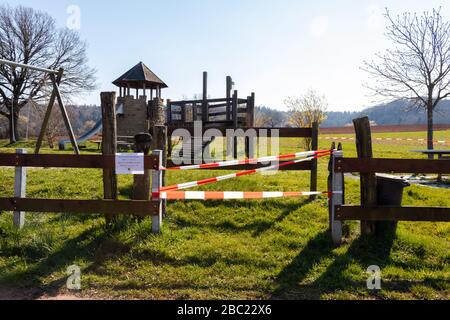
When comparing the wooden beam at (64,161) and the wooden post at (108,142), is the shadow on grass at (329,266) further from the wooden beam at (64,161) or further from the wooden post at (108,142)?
the wooden post at (108,142)

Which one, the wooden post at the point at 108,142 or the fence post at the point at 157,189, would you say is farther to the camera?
the wooden post at the point at 108,142

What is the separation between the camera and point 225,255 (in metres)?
4.42

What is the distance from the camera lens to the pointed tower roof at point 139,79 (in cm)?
2334

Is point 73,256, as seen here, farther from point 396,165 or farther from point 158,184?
point 396,165

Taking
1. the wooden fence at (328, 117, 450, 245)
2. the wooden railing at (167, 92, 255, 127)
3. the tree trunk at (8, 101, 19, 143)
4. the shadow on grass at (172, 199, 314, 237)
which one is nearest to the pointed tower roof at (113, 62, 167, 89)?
the wooden railing at (167, 92, 255, 127)

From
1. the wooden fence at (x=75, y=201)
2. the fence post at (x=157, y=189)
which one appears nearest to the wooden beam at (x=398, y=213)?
the fence post at (x=157, y=189)

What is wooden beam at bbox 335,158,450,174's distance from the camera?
4.47m

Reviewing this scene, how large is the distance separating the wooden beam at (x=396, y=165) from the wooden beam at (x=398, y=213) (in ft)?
1.55

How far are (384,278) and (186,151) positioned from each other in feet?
35.7

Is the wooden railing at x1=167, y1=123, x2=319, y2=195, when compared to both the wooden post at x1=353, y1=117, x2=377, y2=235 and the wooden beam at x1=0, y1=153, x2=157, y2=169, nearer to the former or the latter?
the wooden post at x1=353, y1=117, x2=377, y2=235

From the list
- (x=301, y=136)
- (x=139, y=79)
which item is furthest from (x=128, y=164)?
(x=139, y=79)

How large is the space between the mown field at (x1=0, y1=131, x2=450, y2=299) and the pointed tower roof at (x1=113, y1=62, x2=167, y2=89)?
61.1ft
